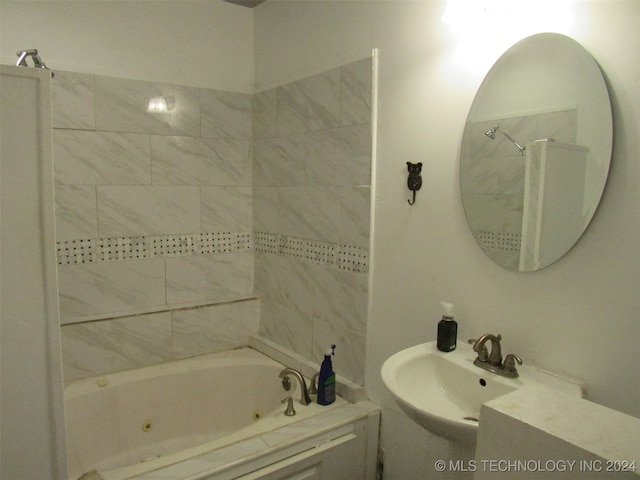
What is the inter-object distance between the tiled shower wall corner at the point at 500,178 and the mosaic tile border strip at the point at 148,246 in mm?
1479

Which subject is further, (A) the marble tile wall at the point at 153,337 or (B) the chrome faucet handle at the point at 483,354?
(A) the marble tile wall at the point at 153,337

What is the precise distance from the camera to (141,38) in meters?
2.24

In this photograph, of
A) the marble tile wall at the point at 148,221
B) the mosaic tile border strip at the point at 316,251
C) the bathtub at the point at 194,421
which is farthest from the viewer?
the marble tile wall at the point at 148,221

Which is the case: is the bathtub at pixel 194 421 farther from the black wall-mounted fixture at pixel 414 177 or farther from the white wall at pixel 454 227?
the black wall-mounted fixture at pixel 414 177

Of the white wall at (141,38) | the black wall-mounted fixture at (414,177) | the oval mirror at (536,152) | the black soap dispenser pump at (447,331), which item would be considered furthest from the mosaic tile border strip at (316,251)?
the white wall at (141,38)

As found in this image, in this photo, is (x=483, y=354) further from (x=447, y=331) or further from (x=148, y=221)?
(x=148, y=221)

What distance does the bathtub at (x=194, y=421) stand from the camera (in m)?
1.56

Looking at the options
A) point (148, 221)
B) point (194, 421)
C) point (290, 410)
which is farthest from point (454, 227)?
point (194, 421)

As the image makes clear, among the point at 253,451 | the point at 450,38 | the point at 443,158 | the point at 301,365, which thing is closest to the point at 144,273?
the point at 301,365

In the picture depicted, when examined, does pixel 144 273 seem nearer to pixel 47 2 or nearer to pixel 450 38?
pixel 47 2

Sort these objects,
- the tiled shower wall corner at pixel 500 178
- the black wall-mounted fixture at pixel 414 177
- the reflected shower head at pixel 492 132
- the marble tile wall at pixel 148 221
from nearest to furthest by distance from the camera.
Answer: the tiled shower wall corner at pixel 500 178 < the reflected shower head at pixel 492 132 < the black wall-mounted fixture at pixel 414 177 < the marble tile wall at pixel 148 221

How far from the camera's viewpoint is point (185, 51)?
2.38m

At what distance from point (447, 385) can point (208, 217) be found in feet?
5.21

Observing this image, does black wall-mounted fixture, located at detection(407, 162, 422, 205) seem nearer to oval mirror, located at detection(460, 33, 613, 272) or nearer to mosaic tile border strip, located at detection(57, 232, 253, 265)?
oval mirror, located at detection(460, 33, 613, 272)
